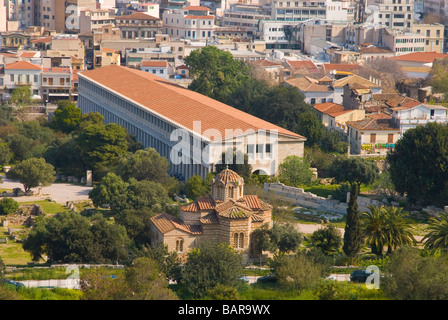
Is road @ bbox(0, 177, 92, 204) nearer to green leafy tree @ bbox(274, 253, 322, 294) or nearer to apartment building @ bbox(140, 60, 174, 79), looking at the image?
green leafy tree @ bbox(274, 253, 322, 294)

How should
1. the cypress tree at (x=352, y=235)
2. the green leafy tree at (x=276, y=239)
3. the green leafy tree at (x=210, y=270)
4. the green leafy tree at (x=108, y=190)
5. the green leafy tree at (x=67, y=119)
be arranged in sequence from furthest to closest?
the green leafy tree at (x=67, y=119), the green leafy tree at (x=108, y=190), the green leafy tree at (x=276, y=239), the cypress tree at (x=352, y=235), the green leafy tree at (x=210, y=270)

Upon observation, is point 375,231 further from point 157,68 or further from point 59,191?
point 157,68

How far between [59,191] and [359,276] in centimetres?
3558

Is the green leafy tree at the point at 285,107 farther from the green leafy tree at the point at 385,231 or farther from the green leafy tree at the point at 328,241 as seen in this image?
the green leafy tree at the point at 385,231

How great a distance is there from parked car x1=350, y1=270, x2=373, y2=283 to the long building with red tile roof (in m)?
25.8

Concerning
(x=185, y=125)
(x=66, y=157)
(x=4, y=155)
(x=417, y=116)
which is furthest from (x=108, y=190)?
(x=417, y=116)

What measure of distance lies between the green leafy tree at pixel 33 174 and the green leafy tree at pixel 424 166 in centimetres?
2717

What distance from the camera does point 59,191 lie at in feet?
274

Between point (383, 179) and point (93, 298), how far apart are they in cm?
3445

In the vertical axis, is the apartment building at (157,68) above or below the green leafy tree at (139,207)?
above

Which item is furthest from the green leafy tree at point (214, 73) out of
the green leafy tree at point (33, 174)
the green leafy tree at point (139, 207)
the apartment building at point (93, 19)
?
the apartment building at point (93, 19)

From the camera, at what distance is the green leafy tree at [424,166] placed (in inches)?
2830
